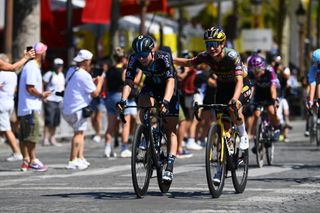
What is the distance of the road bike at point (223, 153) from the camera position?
13.1 metres

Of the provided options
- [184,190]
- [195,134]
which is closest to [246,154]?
[184,190]

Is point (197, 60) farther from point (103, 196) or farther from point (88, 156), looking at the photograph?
point (88, 156)

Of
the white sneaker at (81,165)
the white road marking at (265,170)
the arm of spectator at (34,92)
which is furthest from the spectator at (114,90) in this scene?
the white road marking at (265,170)

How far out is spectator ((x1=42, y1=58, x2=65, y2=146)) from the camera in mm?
25438

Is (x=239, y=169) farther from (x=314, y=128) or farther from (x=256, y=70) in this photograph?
(x=314, y=128)

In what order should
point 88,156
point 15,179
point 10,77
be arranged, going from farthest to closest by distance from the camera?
point 88,156, point 10,77, point 15,179

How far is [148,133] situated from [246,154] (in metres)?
1.48

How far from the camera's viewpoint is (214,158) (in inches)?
525

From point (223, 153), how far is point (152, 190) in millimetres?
1289

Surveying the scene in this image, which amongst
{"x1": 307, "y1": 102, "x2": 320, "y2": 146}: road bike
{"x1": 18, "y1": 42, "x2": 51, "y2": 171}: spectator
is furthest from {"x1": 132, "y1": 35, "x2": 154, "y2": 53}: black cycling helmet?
{"x1": 307, "y1": 102, "x2": 320, "y2": 146}: road bike

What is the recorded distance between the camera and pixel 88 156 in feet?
72.0

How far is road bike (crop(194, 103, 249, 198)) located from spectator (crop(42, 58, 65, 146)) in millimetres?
11567

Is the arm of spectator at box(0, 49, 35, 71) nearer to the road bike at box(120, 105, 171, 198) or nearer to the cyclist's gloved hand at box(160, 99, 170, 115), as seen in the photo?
the road bike at box(120, 105, 171, 198)

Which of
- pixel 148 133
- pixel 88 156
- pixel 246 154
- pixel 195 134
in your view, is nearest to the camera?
pixel 148 133
